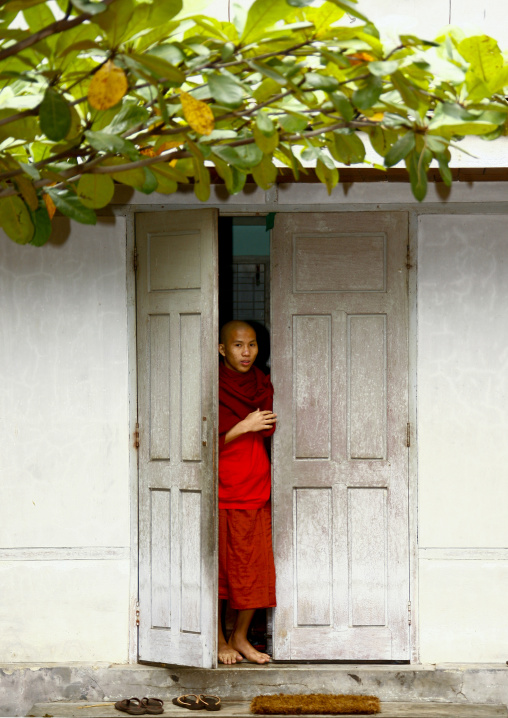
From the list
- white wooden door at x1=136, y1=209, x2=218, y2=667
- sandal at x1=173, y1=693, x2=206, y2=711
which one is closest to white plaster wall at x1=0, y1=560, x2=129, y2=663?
white wooden door at x1=136, y1=209, x2=218, y2=667

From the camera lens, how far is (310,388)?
4.83 meters

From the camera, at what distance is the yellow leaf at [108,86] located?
1.76 meters

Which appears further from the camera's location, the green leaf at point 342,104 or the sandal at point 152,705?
the sandal at point 152,705

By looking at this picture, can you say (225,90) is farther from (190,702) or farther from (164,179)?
(190,702)

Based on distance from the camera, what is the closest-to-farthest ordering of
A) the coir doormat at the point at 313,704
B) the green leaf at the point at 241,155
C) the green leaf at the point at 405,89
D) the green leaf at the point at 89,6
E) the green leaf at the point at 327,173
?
the green leaf at the point at 89,6 < the green leaf at the point at 405,89 < the green leaf at the point at 241,155 < the green leaf at the point at 327,173 < the coir doormat at the point at 313,704

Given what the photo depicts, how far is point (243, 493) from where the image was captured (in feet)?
16.0

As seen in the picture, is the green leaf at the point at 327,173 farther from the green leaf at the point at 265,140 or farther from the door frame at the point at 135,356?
the door frame at the point at 135,356

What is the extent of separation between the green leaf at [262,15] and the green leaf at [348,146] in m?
0.34

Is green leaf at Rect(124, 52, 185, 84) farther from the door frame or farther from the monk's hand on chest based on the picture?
the monk's hand on chest

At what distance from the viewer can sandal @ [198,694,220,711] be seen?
14.7 feet

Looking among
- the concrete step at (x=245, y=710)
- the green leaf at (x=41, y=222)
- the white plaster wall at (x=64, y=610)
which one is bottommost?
the concrete step at (x=245, y=710)

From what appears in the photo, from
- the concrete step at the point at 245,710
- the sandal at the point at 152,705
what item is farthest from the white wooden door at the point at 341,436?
the sandal at the point at 152,705

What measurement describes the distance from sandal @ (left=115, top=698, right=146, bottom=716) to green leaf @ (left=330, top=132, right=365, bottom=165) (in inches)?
128

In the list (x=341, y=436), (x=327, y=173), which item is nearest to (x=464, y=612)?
(x=341, y=436)
